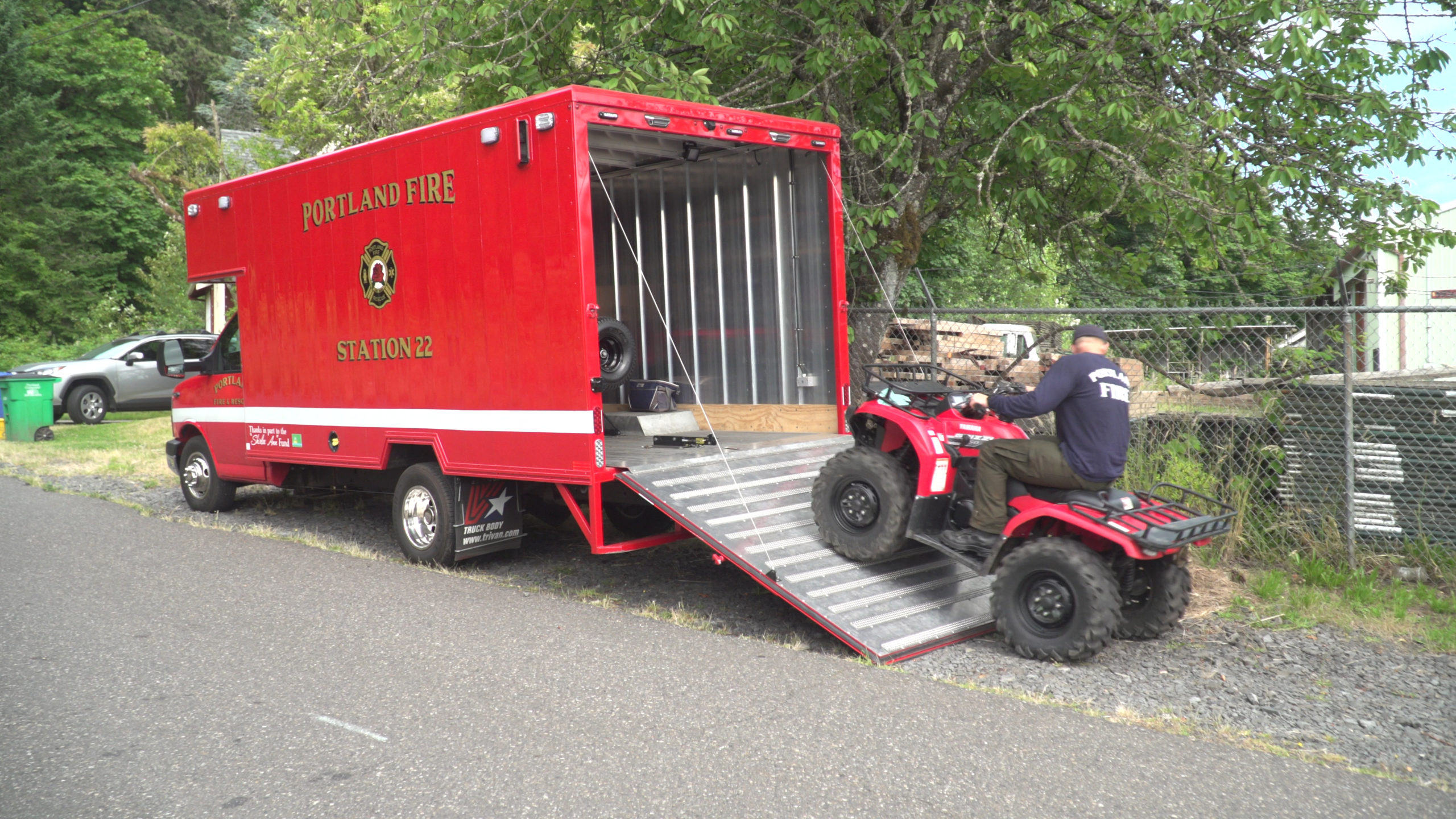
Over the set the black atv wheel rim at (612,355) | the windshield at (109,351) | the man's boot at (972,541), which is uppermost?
the windshield at (109,351)

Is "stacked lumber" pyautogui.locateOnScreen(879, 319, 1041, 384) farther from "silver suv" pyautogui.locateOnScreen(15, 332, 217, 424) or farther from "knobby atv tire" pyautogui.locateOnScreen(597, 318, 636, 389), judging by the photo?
"silver suv" pyautogui.locateOnScreen(15, 332, 217, 424)

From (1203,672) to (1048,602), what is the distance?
896 millimetres

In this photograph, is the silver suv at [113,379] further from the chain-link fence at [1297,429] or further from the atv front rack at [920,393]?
the chain-link fence at [1297,429]

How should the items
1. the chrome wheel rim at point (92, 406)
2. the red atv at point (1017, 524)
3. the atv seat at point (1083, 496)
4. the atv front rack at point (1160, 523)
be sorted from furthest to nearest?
1. the chrome wheel rim at point (92, 406)
2. the atv seat at point (1083, 496)
3. the red atv at point (1017, 524)
4. the atv front rack at point (1160, 523)

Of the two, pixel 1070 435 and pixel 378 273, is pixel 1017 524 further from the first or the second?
pixel 378 273

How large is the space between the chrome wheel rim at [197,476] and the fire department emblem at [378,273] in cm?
368

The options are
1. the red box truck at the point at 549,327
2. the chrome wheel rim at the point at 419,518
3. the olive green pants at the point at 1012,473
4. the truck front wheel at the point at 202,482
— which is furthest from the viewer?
the truck front wheel at the point at 202,482

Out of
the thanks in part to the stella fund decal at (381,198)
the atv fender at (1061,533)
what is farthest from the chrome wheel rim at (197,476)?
the atv fender at (1061,533)

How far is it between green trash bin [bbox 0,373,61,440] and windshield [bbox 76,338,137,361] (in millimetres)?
3143

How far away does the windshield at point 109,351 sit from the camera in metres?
20.8

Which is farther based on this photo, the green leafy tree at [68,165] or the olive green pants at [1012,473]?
the green leafy tree at [68,165]

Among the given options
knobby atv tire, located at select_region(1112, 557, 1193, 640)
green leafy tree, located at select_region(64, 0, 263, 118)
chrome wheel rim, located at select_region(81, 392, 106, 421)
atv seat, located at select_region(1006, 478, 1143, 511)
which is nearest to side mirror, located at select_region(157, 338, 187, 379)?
atv seat, located at select_region(1006, 478, 1143, 511)

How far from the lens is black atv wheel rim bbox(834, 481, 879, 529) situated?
627 centimetres

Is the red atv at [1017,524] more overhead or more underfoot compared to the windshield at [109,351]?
more underfoot
